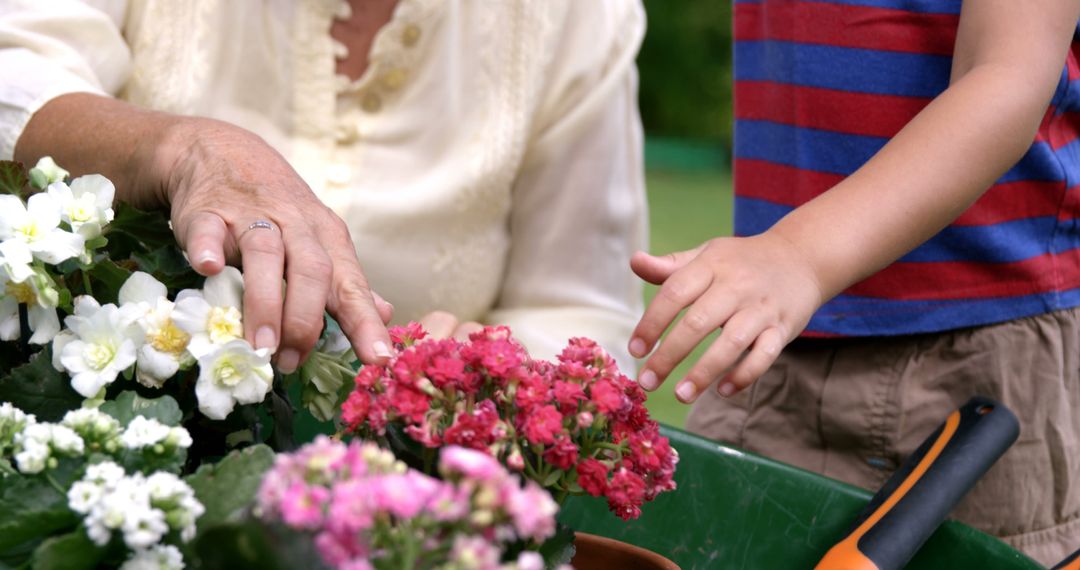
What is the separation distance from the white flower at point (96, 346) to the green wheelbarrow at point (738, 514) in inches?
14.9

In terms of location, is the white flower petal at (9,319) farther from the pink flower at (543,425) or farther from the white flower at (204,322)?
the pink flower at (543,425)

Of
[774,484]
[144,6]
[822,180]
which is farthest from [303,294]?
[144,6]

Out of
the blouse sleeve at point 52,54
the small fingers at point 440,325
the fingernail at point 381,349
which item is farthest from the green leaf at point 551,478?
the blouse sleeve at point 52,54

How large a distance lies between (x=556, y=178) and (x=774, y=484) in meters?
0.62

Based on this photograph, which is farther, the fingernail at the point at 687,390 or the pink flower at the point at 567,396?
the fingernail at the point at 687,390

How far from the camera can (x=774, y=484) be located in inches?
33.9

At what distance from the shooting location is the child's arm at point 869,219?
723 mm

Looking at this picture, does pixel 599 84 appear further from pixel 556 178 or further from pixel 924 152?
pixel 924 152

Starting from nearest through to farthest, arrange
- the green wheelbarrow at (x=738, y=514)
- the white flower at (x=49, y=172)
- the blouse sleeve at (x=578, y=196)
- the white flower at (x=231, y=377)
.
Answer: the white flower at (x=231, y=377)
the white flower at (x=49, y=172)
the green wheelbarrow at (x=738, y=514)
the blouse sleeve at (x=578, y=196)

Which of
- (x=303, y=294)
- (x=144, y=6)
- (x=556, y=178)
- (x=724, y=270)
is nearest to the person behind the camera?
(x=303, y=294)

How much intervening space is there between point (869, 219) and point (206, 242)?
43 cm

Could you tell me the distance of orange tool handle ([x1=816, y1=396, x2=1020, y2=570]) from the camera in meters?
0.75

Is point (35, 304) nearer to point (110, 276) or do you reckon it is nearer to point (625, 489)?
point (110, 276)

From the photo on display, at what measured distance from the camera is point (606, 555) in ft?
2.33
